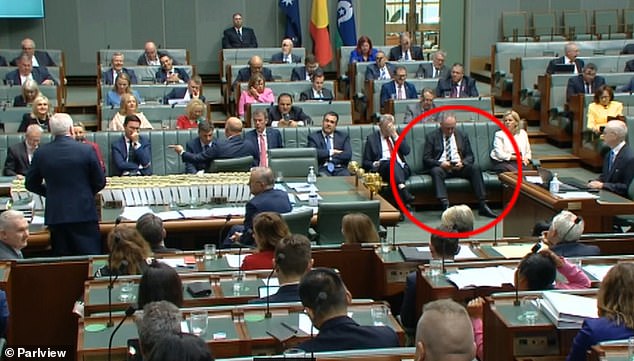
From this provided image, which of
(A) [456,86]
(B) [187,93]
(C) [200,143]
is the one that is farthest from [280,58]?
(C) [200,143]

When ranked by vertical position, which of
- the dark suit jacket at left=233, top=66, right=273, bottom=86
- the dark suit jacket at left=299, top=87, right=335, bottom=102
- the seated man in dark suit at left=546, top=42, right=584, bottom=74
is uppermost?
the seated man in dark suit at left=546, top=42, right=584, bottom=74

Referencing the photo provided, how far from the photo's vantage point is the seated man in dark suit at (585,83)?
1242 cm

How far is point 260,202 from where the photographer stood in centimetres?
697

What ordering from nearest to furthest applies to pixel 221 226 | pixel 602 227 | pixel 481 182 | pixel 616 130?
pixel 221 226 → pixel 602 227 → pixel 616 130 → pixel 481 182

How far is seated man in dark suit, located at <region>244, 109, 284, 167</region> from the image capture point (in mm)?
10000

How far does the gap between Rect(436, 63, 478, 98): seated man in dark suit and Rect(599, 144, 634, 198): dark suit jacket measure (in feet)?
13.0

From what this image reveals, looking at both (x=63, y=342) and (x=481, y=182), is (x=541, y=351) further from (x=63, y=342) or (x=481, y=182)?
(x=481, y=182)

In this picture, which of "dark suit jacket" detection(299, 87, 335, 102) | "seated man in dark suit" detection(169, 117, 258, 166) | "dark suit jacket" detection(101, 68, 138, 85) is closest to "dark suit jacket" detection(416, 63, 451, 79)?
"dark suit jacket" detection(299, 87, 335, 102)

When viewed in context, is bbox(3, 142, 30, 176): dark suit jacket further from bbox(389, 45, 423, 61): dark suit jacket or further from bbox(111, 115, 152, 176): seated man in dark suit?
bbox(389, 45, 423, 61): dark suit jacket

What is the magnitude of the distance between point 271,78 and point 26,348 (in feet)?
26.5

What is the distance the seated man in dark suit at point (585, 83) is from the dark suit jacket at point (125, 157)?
5.59m

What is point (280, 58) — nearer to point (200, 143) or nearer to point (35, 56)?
point (35, 56)

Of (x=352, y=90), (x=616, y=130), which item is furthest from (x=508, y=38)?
(x=616, y=130)

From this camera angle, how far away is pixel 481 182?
10188mm
